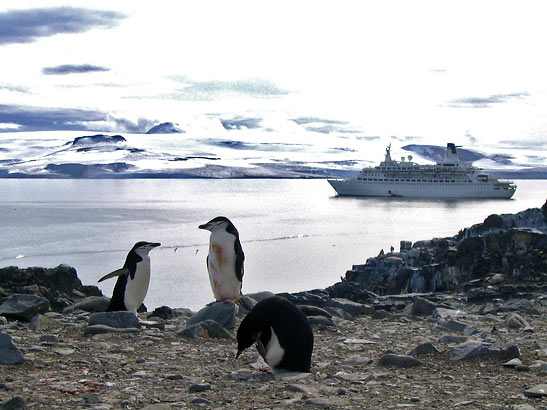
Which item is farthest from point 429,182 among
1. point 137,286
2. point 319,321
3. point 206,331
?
point 206,331

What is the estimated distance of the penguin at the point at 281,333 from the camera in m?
5.02

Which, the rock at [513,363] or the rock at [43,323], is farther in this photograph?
the rock at [43,323]

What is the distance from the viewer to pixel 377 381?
193 inches

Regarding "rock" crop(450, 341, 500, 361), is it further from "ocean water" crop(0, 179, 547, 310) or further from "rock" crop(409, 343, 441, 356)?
"ocean water" crop(0, 179, 547, 310)

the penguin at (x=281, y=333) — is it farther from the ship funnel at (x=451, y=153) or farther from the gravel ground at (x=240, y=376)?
the ship funnel at (x=451, y=153)

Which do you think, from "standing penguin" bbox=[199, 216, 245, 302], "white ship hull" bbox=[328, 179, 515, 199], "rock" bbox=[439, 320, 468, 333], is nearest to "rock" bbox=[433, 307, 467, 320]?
"rock" bbox=[439, 320, 468, 333]

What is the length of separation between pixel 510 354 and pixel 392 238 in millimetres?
32570

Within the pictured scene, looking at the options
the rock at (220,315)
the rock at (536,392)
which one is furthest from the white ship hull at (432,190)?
the rock at (536,392)

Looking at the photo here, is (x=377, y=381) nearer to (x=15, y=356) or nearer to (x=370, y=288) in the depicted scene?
(x=15, y=356)

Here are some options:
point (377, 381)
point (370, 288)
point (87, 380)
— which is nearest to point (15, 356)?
point (87, 380)

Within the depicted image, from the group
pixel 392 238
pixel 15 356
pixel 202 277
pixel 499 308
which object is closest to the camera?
pixel 15 356

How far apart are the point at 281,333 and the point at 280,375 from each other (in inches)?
11.8

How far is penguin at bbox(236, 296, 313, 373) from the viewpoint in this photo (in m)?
5.02

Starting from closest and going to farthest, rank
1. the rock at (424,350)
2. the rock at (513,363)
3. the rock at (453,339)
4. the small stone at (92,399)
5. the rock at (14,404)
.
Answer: the rock at (14,404) → the small stone at (92,399) → the rock at (513,363) → the rock at (424,350) → the rock at (453,339)
